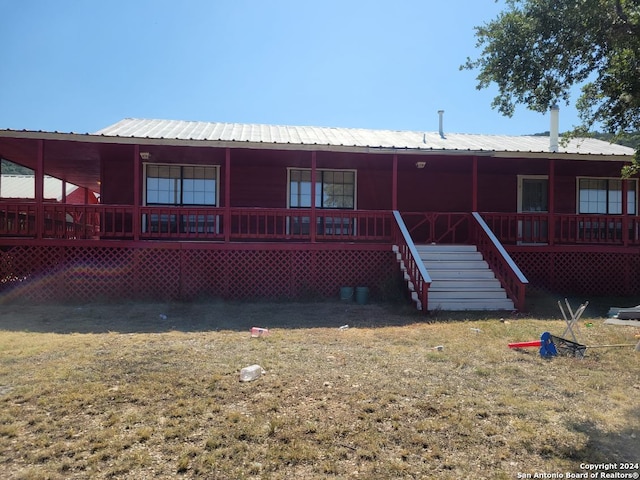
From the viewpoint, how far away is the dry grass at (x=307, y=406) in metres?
3.05

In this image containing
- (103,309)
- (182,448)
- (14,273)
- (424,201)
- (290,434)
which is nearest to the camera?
(182,448)

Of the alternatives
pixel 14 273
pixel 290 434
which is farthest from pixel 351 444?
pixel 14 273

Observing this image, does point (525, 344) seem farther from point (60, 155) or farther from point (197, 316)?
point (60, 155)

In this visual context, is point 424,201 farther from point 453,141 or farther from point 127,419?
point 127,419

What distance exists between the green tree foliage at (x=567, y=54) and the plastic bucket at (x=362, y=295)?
190 inches

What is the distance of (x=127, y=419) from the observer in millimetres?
3596

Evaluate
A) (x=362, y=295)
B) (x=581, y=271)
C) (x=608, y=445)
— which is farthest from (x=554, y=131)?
(x=608, y=445)

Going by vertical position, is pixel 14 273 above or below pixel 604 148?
below

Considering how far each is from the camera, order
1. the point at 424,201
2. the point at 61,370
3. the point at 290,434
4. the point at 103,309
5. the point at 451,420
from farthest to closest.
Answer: the point at 424,201, the point at 103,309, the point at 61,370, the point at 451,420, the point at 290,434

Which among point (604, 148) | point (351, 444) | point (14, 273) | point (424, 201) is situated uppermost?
point (604, 148)

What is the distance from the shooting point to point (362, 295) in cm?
984

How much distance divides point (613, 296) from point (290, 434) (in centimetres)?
1091

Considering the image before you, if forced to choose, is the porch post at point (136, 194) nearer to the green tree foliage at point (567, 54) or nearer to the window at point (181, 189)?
the window at point (181, 189)

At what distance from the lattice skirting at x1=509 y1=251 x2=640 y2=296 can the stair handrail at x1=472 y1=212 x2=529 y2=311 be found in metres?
1.25
